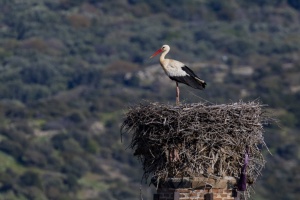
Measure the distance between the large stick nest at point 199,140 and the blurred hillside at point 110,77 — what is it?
41834mm

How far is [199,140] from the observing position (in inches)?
1057

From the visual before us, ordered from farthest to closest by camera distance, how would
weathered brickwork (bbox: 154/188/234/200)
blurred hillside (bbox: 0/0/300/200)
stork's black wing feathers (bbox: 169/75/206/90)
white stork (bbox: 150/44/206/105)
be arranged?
1. blurred hillside (bbox: 0/0/300/200)
2. white stork (bbox: 150/44/206/105)
3. stork's black wing feathers (bbox: 169/75/206/90)
4. weathered brickwork (bbox: 154/188/234/200)

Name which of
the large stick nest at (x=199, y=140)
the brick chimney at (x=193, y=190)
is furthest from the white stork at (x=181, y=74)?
the brick chimney at (x=193, y=190)

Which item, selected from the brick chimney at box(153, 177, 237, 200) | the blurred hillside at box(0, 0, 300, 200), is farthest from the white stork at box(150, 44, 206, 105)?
the blurred hillside at box(0, 0, 300, 200)

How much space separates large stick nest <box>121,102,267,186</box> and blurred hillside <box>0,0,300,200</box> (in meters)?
41.8

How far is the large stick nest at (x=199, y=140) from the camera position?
26.8 metres

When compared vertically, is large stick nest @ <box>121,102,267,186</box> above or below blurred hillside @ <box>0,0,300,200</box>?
below

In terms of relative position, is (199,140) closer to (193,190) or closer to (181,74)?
(193,190)

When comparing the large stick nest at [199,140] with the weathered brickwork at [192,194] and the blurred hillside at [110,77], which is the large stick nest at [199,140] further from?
the blurred hillside at [110,77]

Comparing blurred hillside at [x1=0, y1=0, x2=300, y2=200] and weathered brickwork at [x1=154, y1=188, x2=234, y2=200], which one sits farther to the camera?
blurred hillside at [x1=0, y1=0, x2=300, y2=200]

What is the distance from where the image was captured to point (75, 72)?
132 metres

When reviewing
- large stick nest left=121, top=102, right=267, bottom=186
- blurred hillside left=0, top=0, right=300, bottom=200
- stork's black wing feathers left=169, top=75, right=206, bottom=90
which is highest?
blurred hillside left=0, top=0, right=300, bottom=200

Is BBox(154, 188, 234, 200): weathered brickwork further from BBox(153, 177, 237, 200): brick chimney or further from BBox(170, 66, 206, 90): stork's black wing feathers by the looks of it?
BBox(170, 66, 206, 90): stork's black wing feathers

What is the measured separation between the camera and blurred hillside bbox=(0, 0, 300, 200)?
3644 inches
